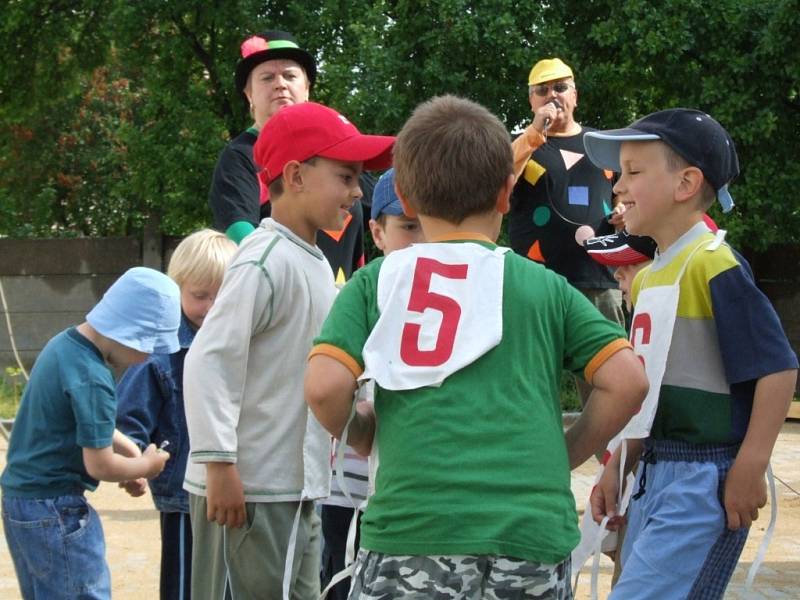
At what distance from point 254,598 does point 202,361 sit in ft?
2.05

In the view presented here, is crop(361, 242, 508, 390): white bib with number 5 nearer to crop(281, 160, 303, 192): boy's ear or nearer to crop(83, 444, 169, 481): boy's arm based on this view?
crop(281, 160, 303, 192): boy's ear

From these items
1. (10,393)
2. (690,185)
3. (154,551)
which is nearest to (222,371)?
(690,185)

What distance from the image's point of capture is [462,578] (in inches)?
91.5

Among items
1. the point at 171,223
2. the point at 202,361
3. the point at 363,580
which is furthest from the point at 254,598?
the point at 171,223

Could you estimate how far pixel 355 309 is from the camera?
2459 millimetres

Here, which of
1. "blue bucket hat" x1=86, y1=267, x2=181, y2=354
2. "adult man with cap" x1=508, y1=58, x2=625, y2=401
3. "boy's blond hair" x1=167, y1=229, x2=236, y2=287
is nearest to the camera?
"blue bucket hat" x1=86, y1=267, x2=181, y2=354

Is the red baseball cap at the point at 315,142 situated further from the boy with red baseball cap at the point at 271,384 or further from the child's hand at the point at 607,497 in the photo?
the child's hand at the point at 607,497

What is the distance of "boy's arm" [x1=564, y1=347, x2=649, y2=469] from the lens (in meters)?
2.40

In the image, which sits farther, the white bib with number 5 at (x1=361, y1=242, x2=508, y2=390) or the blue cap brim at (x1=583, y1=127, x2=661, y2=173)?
the blue cap brim at (x1=583, y1=127, x2=661, y2=173)

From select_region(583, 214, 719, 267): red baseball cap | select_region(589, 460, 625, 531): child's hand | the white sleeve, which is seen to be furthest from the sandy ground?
the white sleeve

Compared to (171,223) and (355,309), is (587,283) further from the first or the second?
(171,223)

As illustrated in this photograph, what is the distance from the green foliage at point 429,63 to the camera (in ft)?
39.8

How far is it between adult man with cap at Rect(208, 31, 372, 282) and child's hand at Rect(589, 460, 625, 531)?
4.96ft

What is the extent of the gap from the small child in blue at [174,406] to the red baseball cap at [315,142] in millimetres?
704
